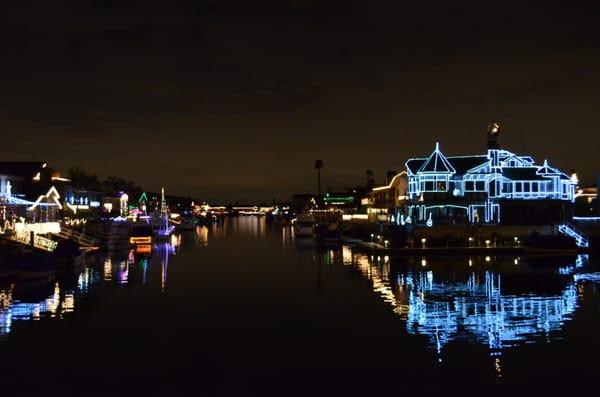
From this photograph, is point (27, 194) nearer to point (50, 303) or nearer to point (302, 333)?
point (50, 303)

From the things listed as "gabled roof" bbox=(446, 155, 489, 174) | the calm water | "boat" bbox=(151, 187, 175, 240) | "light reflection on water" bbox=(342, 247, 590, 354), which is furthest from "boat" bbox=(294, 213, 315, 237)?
the calm water

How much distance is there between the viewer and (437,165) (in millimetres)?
82938

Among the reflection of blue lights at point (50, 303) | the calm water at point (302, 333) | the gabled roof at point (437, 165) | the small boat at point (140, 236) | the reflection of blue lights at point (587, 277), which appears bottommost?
the calm water at point (302, 333)

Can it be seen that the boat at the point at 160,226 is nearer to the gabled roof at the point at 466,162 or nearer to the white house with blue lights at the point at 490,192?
the white house with blue lights at the point at 490,192

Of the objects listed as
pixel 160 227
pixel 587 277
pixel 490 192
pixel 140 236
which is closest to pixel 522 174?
pixel 490 192

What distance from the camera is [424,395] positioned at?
833 inches

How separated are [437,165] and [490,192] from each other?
742 cm

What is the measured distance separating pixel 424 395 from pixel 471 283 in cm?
2770

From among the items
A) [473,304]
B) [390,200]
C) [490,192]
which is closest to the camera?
[473,304]

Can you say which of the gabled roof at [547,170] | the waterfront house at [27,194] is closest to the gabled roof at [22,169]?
the waterfront house at [27,194]

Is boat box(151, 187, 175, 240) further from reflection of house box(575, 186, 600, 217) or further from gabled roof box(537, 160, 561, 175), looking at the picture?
reflection of house box(575, 186, 600, 217)

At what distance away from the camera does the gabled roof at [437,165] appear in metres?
82.6

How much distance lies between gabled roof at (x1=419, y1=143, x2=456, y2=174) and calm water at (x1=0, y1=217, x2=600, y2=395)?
2925 centimetres

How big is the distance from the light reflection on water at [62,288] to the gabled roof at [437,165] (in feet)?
115
